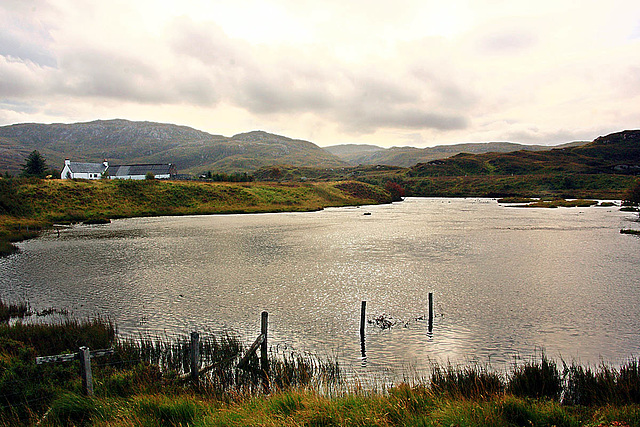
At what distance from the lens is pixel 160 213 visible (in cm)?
10075

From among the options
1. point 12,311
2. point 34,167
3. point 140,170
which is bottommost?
point 12,311

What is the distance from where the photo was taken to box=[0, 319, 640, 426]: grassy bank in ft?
29.8

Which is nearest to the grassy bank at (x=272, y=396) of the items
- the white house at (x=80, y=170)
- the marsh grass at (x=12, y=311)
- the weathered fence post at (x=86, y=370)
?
the weathered fence post at (x=86, y=370)

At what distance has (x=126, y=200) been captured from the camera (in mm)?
104750

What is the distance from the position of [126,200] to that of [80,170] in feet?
183

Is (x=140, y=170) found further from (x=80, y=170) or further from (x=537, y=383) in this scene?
(x=537, y=383)

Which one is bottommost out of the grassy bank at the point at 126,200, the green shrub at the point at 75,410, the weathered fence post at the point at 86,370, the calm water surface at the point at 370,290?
the calm water surface at the point at 370,290

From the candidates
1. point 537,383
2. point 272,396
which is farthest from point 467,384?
point 272,396

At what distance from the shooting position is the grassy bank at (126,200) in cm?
7750

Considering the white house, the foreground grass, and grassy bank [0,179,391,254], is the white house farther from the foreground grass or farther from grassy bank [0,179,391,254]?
the foreground grass

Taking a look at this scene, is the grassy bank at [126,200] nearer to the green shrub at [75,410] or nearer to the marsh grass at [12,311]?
the marsh grass at [12,311]

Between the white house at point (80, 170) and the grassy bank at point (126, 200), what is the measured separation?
3928cm

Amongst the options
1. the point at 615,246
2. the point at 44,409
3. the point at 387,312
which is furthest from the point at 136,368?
the point at 615,246

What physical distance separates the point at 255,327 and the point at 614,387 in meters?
15.5
